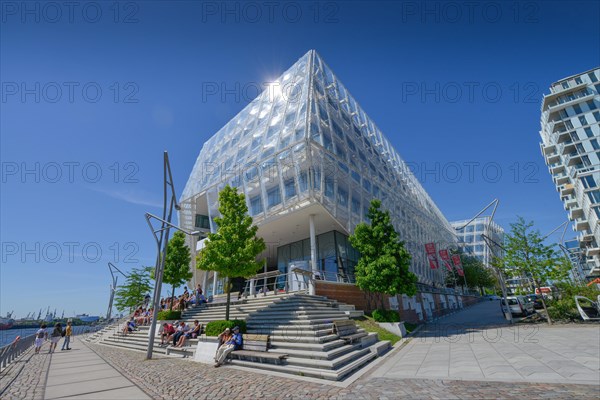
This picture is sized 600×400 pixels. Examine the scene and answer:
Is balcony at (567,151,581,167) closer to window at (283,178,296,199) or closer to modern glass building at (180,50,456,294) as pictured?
modern glass building at (180,50,456,294)

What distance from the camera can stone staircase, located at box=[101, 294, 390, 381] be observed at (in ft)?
31.2

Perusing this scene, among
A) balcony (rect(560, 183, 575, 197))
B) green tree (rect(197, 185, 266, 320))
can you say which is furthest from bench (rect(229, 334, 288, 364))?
balcony (rect(560, 183, 575, 197))

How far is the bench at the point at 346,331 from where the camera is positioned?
476 inches

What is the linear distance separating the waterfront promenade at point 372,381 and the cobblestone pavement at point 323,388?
17 mm

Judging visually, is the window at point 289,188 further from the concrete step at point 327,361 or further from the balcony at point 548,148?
the balcony at point 548,148

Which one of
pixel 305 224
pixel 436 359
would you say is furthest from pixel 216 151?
pixel 436 359

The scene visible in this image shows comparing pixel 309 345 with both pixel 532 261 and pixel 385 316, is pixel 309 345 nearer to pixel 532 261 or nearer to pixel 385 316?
pixel 385 316

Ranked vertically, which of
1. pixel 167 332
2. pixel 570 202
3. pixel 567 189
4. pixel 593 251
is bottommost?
pixel 167 332

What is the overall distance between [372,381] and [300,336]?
14.1ft

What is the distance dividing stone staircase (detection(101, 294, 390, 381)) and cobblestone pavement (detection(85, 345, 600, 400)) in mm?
944

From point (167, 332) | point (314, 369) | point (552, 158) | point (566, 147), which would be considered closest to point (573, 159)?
point (566, 147)

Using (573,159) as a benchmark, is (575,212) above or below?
below

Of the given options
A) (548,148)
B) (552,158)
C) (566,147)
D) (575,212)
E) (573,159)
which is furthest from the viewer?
(548,148)

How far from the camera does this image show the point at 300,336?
39.0 ft
